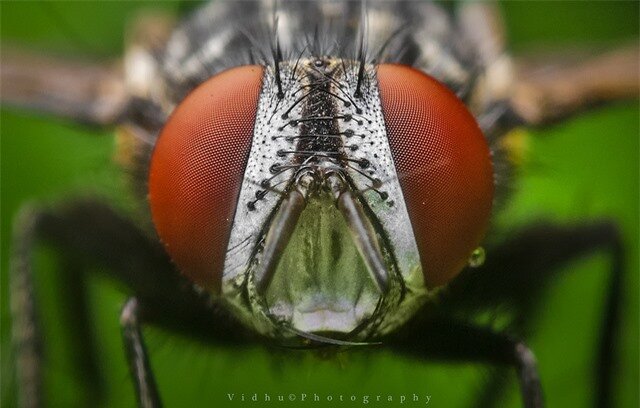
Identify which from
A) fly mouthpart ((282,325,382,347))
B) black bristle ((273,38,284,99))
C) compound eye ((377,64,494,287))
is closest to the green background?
fly mouthpart ((282,325,382,347))

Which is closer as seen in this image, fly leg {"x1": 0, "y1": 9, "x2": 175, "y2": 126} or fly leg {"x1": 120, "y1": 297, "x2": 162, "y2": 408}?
fly leg {"x1": 120, "y1": 297, "x2": 162, "y2": 408}

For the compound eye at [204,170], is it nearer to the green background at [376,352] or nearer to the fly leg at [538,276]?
the green background at [376,352]

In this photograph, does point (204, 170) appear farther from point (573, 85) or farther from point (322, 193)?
point (573, 85)

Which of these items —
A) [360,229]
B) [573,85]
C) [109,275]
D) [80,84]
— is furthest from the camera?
[80,84]

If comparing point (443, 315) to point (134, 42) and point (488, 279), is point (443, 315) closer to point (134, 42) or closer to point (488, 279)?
point (488, 279)

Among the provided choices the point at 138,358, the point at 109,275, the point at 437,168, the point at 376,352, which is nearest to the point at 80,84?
the point at 109,275

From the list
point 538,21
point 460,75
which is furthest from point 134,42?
point 538,21

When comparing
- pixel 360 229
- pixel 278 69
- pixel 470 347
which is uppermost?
pixel 278 69

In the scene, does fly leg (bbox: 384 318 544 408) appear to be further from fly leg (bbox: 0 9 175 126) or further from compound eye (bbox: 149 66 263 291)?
fly leg (bbox: 0 9 175 126)
